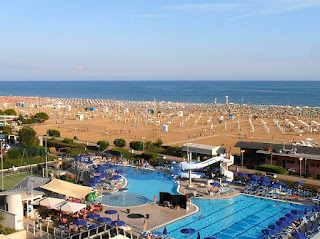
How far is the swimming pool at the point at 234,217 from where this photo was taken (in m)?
16.2

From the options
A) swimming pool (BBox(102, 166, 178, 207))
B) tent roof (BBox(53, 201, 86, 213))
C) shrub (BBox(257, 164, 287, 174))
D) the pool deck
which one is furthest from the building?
tent roof (BBox(53, 201, 86, 213))

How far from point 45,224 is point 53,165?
1192 cm

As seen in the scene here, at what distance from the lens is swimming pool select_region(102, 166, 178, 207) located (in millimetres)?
20969

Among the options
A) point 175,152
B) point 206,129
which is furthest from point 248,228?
point 206,129

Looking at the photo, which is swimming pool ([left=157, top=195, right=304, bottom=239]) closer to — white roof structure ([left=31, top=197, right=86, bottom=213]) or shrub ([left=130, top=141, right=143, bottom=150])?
white roof structure ([left=31, top=197, right=86, bottom=213])

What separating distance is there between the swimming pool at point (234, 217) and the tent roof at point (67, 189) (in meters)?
4.97

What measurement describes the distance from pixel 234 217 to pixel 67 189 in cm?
879

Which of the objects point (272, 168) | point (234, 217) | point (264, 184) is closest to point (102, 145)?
point (272, 168)

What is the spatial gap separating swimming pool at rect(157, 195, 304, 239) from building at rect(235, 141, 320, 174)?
21.4 feet

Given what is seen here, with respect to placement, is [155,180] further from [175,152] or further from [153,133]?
[153,133]

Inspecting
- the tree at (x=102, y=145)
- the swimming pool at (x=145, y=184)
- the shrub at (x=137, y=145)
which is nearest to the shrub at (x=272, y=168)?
the swimming pool at (x=145, y=184)

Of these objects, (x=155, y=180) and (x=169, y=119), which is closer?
(x=155, y=180)

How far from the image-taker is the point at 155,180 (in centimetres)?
2477

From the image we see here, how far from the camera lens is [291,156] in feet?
84.8
